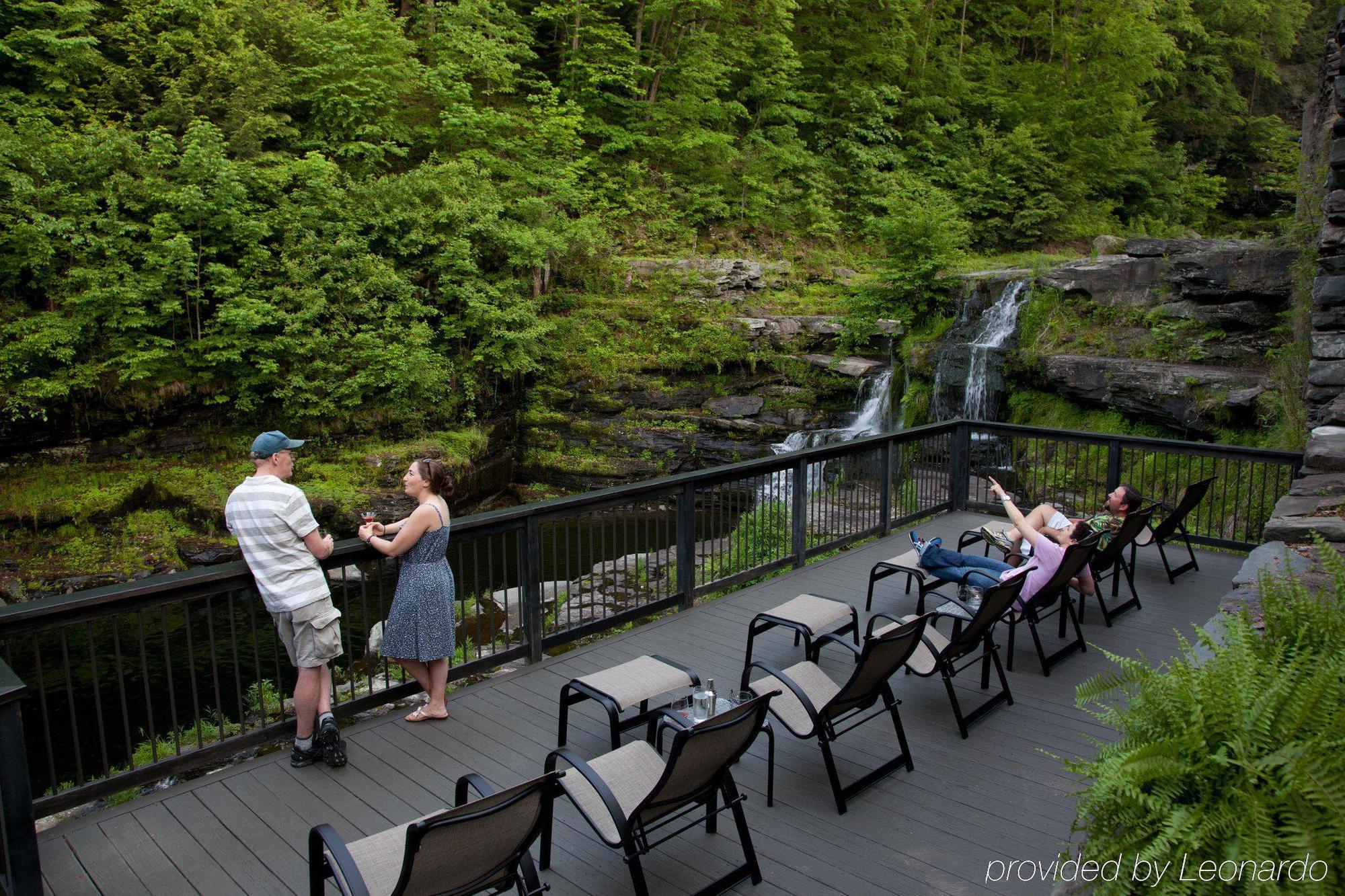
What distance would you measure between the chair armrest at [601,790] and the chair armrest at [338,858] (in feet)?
2.14

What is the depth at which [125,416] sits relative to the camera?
14.0m

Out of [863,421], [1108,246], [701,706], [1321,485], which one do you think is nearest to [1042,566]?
[1321,485]

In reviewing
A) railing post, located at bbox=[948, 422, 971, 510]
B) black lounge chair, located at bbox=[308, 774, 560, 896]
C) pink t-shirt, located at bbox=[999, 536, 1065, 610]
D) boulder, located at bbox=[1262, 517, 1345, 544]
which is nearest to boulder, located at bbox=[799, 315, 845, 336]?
railing post, located at bbox=[948, 422, 971, 510]

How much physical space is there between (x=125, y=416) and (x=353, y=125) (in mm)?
7398

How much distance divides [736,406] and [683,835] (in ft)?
45.8

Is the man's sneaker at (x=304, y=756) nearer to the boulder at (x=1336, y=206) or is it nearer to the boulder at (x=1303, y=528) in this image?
Result: the boulder at (x=1303, y=528)

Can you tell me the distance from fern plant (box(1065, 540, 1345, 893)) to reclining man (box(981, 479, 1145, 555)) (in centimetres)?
315

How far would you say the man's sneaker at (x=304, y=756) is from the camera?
162 inches

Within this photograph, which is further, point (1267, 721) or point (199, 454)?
point (199, 454)

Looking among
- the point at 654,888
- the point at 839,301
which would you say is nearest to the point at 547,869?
the point at 654,888

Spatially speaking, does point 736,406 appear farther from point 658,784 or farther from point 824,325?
point 658,784

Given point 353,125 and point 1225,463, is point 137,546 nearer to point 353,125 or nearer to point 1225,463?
point 353,125

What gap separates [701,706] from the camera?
371cm

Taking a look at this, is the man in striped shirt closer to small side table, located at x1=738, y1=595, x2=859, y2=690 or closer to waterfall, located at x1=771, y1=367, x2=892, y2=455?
small side table, located at x1=738, y1=595, x2=859, y2=690
